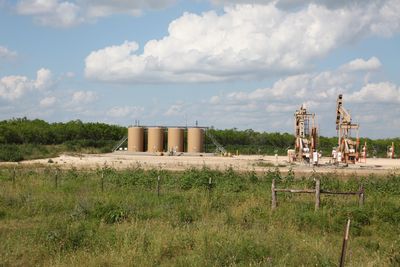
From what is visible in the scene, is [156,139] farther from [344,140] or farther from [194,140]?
[344,140]

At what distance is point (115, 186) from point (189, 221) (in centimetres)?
868

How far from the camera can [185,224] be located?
1474cm

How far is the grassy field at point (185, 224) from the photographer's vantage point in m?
10.7

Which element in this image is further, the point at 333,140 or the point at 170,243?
the point at 333,140

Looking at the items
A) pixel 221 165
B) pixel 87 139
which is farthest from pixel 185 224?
pixel 87 139

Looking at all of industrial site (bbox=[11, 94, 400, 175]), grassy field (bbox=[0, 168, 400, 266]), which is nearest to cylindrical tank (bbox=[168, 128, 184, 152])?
industrial site (bbox=[11, 94, 400, 175])

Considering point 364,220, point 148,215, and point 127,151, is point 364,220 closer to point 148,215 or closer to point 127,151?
point 148,215

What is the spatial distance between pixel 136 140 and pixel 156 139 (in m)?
2.73

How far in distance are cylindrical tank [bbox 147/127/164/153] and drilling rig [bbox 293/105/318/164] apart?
23.8 metres

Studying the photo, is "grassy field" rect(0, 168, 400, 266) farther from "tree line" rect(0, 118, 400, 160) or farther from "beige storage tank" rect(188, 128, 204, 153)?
"beige storage tank" rect(188, 128, 204, 153)

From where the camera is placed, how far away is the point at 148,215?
647 inches

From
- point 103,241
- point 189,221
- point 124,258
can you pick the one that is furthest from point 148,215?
point 124,258

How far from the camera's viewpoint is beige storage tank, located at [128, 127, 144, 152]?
232ft

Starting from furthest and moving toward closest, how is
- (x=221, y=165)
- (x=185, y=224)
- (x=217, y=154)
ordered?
(x=217, y=154)
(x=221, y=165)
(x=185, y=224)
